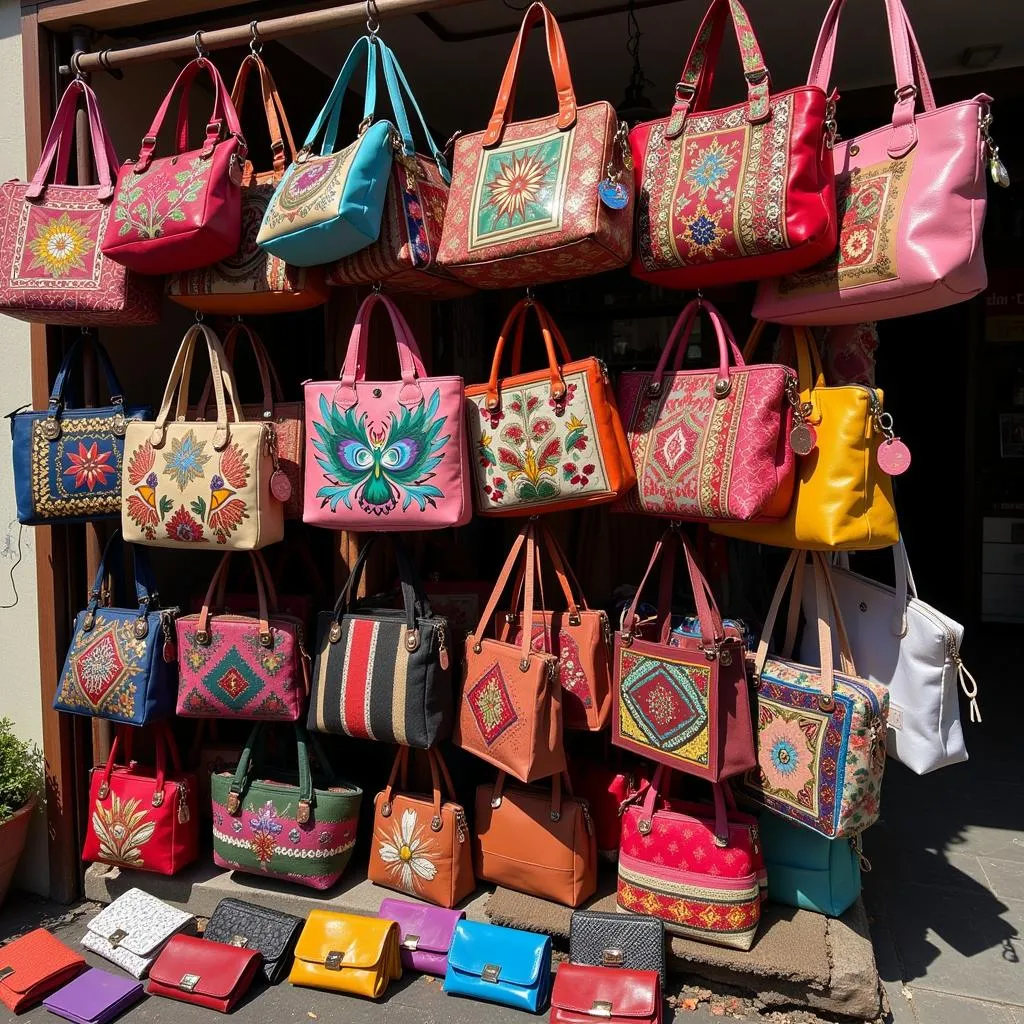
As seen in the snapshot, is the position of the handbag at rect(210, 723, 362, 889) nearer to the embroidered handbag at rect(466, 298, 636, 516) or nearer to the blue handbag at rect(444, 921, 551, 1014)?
the blue handbag at rect(444, 921, 551, 1014)

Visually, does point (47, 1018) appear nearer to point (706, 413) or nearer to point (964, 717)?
point (706, 413)

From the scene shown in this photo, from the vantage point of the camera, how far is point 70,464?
3.04 meters

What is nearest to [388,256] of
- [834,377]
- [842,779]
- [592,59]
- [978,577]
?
[834,377]

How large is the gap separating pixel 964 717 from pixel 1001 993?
289cm

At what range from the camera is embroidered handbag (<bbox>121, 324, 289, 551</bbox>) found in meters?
2.73

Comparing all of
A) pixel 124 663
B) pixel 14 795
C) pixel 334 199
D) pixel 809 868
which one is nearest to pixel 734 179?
pixel 334 199

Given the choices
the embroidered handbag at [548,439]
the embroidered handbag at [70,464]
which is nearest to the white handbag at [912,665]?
the embroidered handbag at [548,439]

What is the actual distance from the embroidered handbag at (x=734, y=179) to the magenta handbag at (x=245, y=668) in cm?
170

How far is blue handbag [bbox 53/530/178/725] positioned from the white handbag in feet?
7.73

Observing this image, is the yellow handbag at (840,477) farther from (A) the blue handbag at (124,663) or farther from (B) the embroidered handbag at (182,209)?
(A) the blue handbag at (124,663)

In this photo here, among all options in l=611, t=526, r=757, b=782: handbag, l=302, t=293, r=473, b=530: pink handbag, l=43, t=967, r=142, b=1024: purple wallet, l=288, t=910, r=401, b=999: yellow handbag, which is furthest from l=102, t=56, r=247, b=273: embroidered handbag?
l=43, t=967, r=142, b=1024: purple wallet

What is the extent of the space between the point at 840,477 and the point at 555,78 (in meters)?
1.40

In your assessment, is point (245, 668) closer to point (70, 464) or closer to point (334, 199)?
point (70, 464)

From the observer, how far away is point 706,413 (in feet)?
8.12
